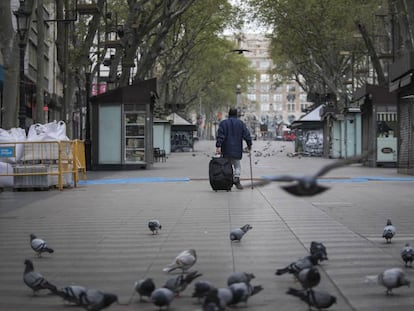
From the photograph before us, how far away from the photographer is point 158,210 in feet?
39.8

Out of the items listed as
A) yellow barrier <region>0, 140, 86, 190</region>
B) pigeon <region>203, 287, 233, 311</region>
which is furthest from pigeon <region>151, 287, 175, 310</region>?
yellow barrier <region>0, 140, 86, 190</region>

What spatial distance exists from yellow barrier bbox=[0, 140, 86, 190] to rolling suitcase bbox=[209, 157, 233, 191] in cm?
447

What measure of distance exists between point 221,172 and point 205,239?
6658 mm

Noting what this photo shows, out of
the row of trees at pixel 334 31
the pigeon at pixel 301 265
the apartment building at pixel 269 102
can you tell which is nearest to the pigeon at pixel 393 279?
the pigeon at pixel 301 265

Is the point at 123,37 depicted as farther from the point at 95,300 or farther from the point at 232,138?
the point at 95,300

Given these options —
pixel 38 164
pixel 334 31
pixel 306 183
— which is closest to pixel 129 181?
pixel 38 164

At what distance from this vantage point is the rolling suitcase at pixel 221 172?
15.0 meters

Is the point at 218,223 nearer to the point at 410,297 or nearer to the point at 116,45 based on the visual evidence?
the point at 410,297

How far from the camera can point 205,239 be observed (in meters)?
8.52

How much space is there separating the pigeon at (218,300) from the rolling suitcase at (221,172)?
34.5 feet

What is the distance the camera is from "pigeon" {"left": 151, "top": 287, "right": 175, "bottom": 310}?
4.75 metres

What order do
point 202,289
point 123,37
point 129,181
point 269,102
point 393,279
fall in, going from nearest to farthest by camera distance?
point 202,289 → point 393,279 → point 129,181 → point 123,37 → point 269,102

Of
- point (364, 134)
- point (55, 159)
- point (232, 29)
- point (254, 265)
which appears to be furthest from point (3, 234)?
point (232, 29)

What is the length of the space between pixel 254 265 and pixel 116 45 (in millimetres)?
21158
